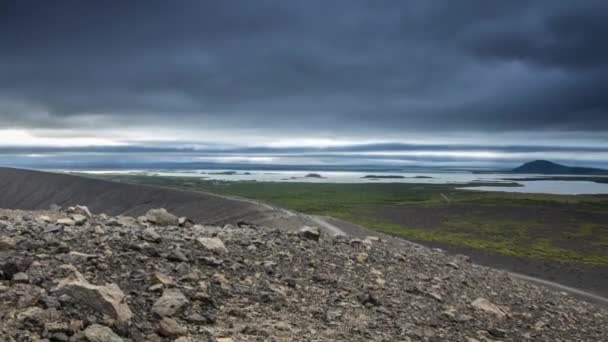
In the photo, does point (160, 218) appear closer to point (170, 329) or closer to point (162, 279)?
point (162, 279)

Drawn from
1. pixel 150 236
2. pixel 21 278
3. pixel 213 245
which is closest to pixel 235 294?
pixel 213 245

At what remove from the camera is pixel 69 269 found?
977cm

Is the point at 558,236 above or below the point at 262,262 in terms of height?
below

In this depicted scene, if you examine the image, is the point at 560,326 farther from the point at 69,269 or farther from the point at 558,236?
the point at 558,236

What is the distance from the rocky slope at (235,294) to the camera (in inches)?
330

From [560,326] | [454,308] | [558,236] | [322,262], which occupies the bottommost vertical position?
[558,236]

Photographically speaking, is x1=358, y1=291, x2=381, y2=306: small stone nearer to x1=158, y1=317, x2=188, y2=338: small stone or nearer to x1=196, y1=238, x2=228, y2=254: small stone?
x1=196, y1=238, x2=228, y2=254: small stone

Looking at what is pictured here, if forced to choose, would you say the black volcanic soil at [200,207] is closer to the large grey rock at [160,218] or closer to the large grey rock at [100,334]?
the large grey rock at [160,218]

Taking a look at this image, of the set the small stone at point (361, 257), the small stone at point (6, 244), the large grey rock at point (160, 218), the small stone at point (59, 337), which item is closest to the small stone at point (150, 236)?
the small stone at point (6, 244)

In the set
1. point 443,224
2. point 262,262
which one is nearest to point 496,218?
point 443,224

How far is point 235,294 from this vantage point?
436 inches

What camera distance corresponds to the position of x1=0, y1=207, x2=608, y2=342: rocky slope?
8.39 metres

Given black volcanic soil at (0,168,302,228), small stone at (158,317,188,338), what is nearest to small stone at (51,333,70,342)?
small stone at (158,317,188,338)

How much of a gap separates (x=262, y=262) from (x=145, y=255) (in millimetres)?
3363
